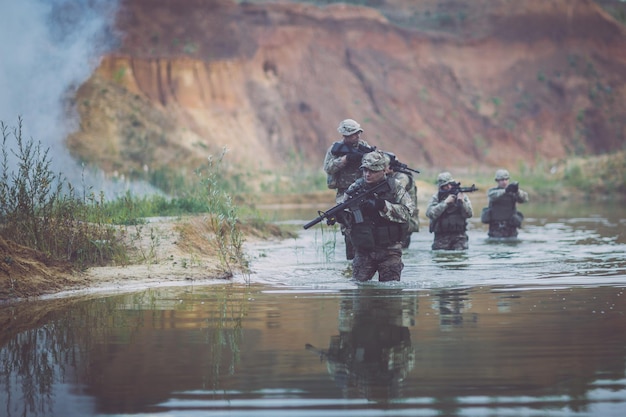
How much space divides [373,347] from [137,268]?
629 centimetres

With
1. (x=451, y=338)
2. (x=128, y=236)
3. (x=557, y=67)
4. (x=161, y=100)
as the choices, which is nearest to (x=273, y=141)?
(x=161, y=100)

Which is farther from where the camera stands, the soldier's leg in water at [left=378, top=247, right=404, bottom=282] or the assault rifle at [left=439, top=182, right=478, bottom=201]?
the assault rifle at [left=439, top=182, right=478, bottom=201]

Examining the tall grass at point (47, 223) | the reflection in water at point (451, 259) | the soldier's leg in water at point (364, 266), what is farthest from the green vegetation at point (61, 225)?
the reflection in water at point (451, 259)

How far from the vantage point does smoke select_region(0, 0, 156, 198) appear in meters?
28.8

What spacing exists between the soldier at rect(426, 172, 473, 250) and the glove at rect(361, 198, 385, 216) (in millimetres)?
5918

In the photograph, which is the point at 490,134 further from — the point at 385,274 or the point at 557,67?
the point at 385,274

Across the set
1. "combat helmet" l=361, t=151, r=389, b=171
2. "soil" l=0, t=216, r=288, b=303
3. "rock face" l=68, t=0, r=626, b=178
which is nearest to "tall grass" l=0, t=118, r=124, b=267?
"soil" l=0, t=216, r=288, b=303

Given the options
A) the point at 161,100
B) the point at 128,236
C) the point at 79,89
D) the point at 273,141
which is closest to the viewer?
the point at 128,236

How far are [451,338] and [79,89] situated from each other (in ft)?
137

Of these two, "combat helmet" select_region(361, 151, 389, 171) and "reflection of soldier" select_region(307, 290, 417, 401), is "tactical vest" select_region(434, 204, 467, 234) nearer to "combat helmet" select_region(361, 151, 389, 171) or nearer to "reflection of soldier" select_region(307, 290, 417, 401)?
"combat helmet" select_region(361, 151, 389, 171)

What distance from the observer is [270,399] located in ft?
21.9

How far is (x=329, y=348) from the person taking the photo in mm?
8383

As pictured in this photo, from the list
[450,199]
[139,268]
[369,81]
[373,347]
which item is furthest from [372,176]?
[369,81]

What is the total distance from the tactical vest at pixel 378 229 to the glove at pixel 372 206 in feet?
0.13
